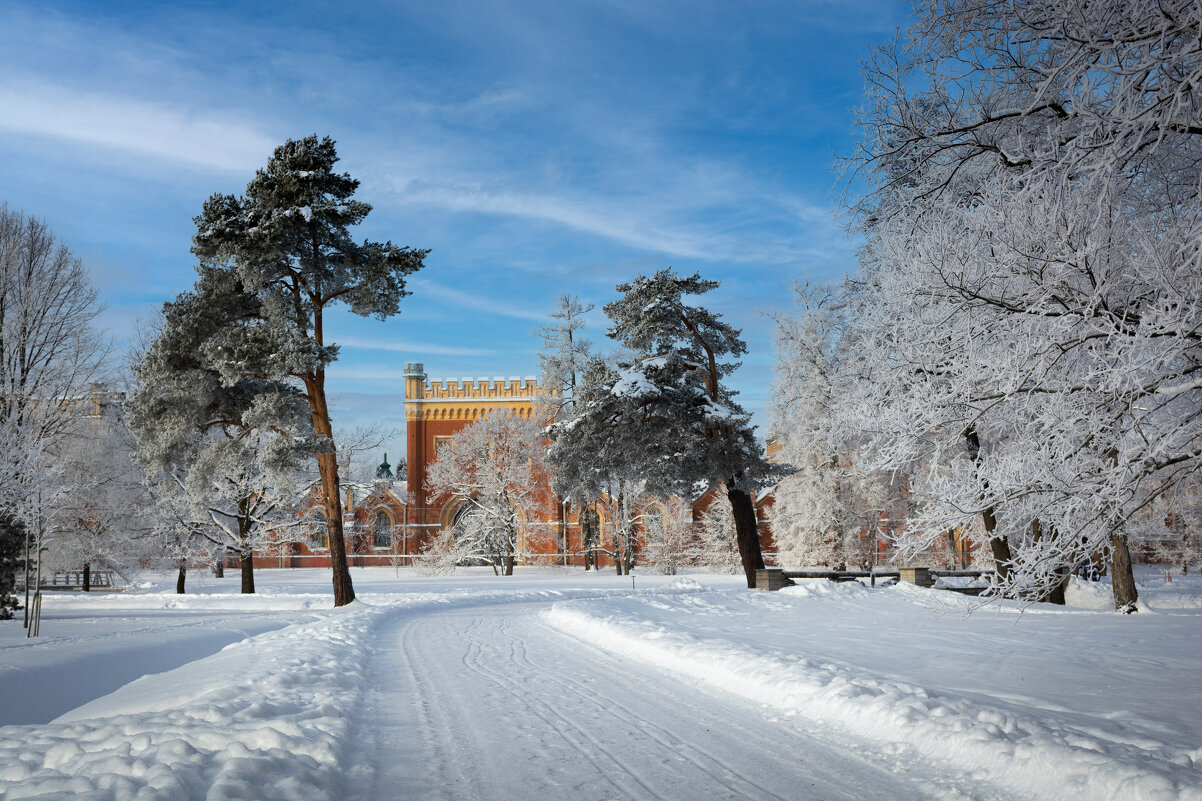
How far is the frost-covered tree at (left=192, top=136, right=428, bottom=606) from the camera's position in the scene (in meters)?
17.4

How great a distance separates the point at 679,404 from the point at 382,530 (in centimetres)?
3604

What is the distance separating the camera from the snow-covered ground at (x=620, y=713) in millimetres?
4504

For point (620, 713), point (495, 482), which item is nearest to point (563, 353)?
point (495, 482)

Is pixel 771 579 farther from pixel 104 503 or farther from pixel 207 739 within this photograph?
pixel 104 503

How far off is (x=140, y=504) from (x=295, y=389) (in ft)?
45.7

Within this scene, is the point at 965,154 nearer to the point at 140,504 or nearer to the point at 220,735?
the point at 220,735

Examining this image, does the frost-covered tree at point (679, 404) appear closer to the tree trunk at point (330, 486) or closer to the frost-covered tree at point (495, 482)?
the tree trunk at point (330, 486)

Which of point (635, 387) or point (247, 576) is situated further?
point (247, 576)

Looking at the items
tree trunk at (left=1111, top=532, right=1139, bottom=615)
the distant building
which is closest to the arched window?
the distant building

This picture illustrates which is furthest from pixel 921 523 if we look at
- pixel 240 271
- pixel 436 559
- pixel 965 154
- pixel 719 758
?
pixel 436 559

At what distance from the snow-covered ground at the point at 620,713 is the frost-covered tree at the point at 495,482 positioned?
2558 cm

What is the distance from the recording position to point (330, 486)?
1928cm

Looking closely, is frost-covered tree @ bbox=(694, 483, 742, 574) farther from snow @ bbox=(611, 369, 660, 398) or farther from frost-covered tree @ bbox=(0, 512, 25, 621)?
frost-covered tree @ bbox=(0, 512, 25, 621)

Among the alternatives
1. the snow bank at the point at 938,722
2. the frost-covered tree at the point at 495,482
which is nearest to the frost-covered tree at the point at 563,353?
the frost-covered tree at the point at 495,482
